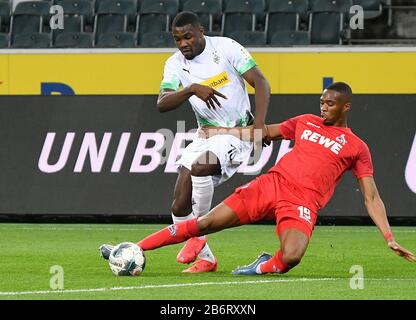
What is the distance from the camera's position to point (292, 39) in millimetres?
19812

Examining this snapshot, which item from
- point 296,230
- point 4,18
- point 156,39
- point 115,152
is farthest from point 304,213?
point 4,18

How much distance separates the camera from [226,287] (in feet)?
29.5

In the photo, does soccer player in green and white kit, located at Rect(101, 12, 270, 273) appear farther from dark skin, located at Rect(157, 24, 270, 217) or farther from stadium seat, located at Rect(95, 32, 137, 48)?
stadium seat, located at Rect(95, 32, 137, 48)

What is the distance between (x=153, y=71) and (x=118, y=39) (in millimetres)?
1493

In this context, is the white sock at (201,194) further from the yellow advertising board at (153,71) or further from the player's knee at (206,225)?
the yellow advertising board at (153,71)

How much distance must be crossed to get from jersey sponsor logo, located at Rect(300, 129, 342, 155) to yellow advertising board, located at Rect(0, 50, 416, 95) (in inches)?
345

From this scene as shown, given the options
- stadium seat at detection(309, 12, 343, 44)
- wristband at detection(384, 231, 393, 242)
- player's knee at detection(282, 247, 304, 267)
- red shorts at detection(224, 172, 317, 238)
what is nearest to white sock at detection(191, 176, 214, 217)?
red shorts at detection(224, 172, 317, 238)

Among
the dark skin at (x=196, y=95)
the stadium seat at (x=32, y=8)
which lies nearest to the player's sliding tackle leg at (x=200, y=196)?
the dark skin at (x=196, y=95)

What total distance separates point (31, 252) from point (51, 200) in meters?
3.94

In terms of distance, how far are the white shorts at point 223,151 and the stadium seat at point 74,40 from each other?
10.0 meters

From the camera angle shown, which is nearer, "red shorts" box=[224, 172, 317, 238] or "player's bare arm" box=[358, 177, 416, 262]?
"player's bare arm" box=[358, 177, 416, 262]

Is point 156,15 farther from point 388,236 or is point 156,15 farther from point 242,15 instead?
point 388,236

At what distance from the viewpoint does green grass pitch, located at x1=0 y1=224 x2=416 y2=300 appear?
8.58 meters
